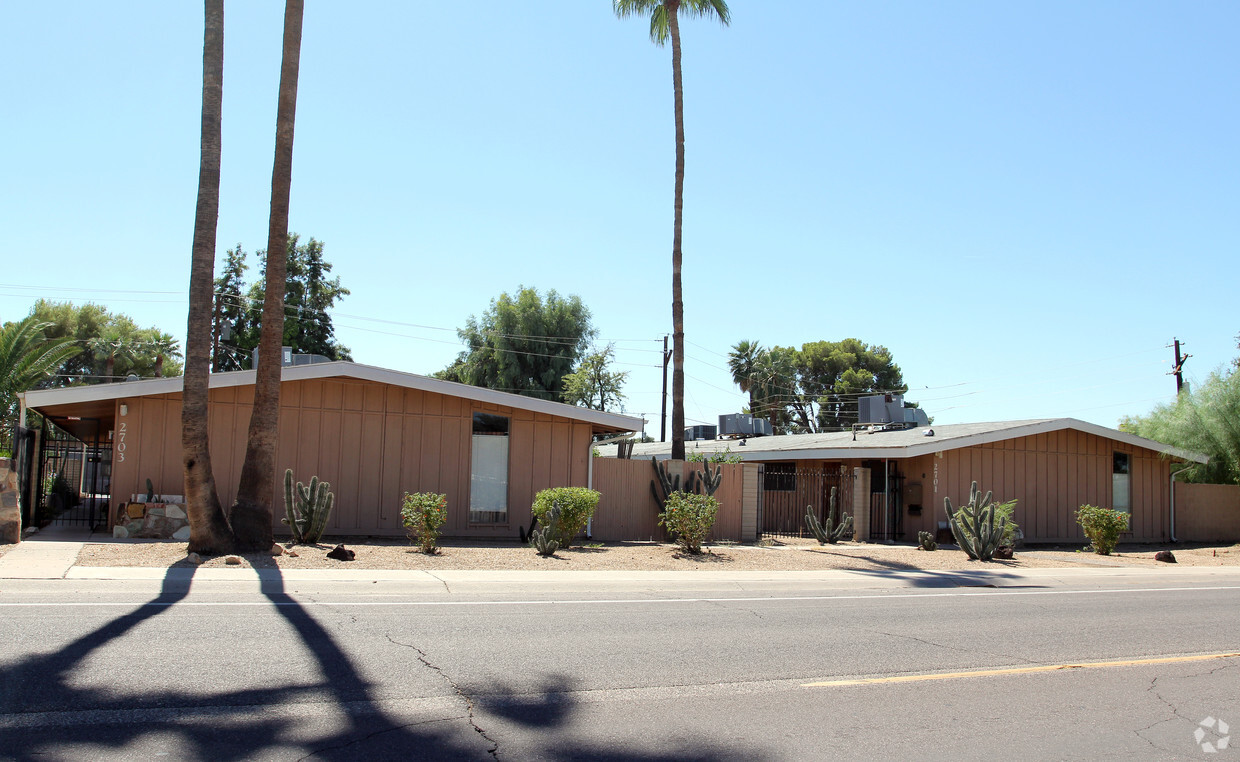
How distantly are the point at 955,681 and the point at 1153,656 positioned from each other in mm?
2752

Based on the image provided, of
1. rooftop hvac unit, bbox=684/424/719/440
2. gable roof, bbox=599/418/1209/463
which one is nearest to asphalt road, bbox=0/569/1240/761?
gable roof, bbox=599/418/1209/463

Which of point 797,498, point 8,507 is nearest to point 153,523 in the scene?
point 8,507

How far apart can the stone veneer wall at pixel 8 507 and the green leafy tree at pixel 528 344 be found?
111ft

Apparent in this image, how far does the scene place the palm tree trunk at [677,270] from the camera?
69.8 ft

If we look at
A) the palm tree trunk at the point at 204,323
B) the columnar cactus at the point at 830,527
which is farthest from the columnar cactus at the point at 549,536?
the columnar cactus at the point at 830,527

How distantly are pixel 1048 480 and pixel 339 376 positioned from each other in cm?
1972

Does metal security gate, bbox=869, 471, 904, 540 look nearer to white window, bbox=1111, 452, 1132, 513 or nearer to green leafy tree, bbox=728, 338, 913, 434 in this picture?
white window, bbox=1111, 452, 1132, 513

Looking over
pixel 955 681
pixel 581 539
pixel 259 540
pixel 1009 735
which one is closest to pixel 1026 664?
pixel 955 681

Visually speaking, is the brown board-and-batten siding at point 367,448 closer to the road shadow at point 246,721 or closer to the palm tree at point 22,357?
the palm tree at point 22,357

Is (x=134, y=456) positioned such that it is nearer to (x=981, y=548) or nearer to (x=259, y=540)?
(x=259, y=540)

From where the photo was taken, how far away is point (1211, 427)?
28141 mm

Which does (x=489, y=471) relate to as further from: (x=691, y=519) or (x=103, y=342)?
(x=103, y=342)

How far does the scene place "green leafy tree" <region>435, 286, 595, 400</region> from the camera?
49.4m

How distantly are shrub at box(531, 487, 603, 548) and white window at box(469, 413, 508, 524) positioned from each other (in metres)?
2.21
